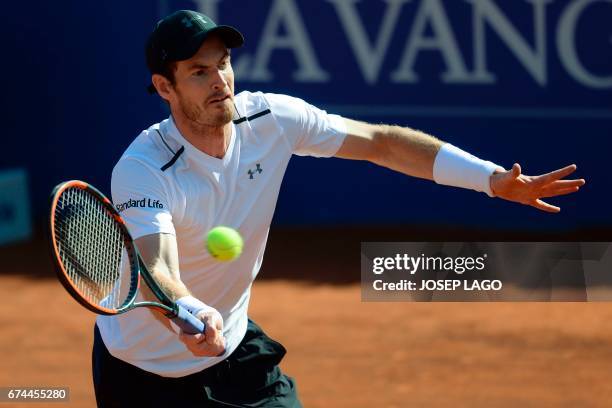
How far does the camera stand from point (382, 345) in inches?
293

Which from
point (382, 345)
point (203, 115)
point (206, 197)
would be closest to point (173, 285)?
point (206, 197)

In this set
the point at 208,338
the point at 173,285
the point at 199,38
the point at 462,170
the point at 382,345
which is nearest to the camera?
the point at 208,338

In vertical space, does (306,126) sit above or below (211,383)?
above

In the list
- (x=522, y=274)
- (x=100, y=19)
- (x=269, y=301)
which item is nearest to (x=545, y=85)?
(x=522, y=274)

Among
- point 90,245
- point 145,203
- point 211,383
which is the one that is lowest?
point 211,383

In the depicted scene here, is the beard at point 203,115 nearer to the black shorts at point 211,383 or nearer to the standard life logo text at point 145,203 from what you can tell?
the standard life logo text at point 145,203

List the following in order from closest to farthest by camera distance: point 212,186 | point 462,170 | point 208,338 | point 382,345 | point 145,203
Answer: point 208,338, point 145,203, point 212,186, point 462,170, point 382,345

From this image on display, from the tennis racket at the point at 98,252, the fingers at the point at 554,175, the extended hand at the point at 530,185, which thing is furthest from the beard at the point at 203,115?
the fingers at the point at 554,175

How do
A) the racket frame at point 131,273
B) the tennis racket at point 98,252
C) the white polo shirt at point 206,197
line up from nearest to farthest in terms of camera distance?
the racket frame at point 131,273, the tennis racket at point 98,252, the white polo shirt at point 206,197

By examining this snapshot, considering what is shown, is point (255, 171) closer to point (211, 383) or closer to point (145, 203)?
point (145, 203)

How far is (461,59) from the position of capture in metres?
9.85

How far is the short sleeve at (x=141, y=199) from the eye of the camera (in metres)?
3.82

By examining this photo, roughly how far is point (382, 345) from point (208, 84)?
3722 mm

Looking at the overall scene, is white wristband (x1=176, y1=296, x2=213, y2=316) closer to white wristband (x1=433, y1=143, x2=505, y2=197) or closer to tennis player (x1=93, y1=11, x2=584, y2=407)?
tennis player (x1=93, y1=11, x2=584, y2=407)
